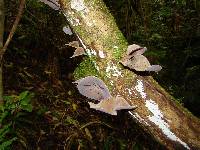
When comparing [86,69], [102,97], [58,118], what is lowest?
[58,118]

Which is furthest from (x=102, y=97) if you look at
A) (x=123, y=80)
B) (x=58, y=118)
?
(x=58, y=118)

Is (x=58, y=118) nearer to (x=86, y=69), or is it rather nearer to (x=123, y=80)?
(x=86, y=69)

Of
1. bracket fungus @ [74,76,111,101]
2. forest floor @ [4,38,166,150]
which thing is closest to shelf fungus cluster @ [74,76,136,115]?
bracket fungus @ [74,76,111,101]

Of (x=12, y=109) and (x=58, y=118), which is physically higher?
(x=12, y=109)

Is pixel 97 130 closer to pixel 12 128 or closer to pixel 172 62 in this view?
pixel 12 128

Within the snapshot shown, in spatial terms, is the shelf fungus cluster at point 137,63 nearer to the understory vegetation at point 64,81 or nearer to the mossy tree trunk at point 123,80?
the mossy tree trunk at point 123,80

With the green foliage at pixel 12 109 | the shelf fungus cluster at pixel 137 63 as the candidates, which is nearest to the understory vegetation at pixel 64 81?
the green foliage at pixel 12 109
